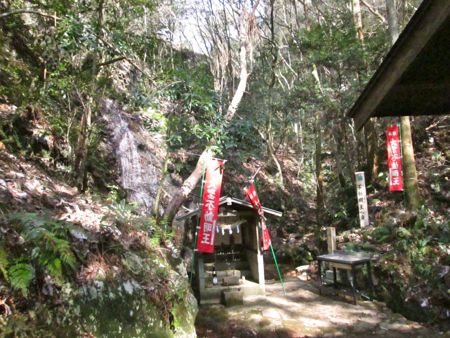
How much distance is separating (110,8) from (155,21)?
1542 centimetres

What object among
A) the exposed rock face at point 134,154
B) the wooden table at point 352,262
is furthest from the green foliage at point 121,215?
the wooden table at point 352,262

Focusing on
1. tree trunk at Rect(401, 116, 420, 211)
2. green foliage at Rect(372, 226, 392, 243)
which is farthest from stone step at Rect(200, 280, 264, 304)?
tree trunk at Rect(401, 116, 420, 211)

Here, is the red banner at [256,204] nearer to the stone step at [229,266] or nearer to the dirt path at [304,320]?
the dirt path at [304,320]

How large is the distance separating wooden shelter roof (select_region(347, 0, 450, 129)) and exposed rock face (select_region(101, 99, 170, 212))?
8.75 metres

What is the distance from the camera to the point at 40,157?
8203mm

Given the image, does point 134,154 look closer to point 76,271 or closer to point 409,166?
point 409,166

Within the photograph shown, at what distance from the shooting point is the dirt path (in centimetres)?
771

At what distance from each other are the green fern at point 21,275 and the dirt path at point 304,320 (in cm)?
530

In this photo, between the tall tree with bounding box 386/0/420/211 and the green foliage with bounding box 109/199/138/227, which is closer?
the green foliage with bounding box 109/199/138/227

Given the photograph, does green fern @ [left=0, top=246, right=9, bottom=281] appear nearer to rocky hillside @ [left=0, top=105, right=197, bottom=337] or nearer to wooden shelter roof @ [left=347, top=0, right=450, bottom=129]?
rocky hillside @ [left=0, top=105, right=197, bottom=337]

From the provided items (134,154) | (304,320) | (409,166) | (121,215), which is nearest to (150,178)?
(134,154)

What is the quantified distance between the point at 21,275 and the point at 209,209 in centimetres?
676

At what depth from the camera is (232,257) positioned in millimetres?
11922

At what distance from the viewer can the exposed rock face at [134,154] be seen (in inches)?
486
